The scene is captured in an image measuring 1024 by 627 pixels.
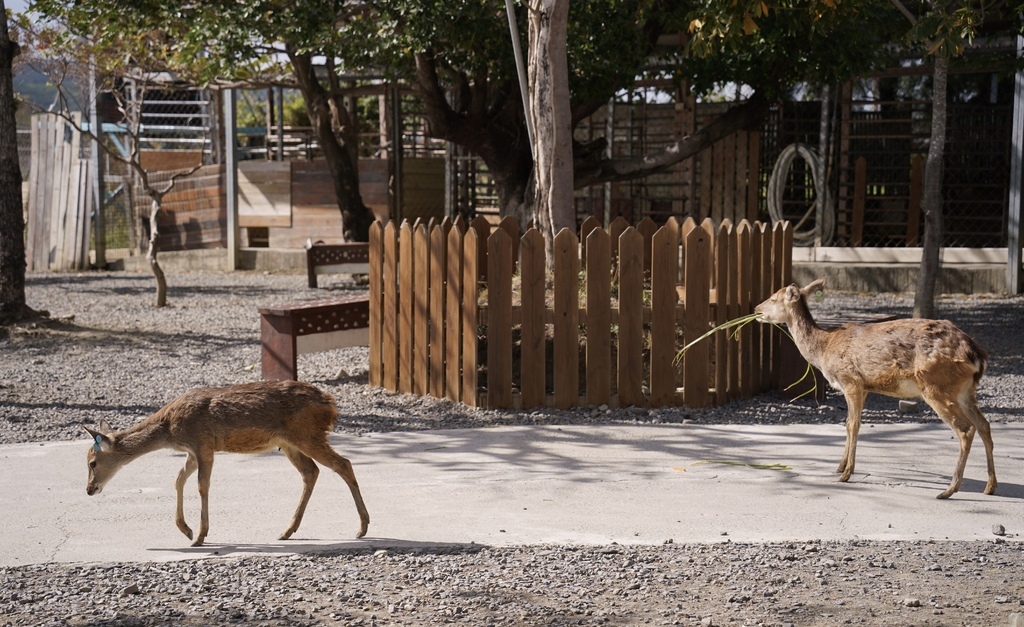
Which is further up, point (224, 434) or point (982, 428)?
point (224, 434)

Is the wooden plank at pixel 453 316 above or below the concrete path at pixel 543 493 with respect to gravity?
above

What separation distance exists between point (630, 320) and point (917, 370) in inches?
103

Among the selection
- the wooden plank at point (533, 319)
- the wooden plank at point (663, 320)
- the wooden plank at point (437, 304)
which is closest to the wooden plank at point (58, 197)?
the wooden plank at point (437, 304)

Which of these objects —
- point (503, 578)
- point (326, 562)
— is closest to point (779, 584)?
point (503, 578)

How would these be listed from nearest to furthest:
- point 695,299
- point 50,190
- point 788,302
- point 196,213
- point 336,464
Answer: point 336,464
point 788,302
point 695,299
point 50,190
point 196,213

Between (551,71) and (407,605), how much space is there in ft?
19.7

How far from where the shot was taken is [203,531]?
515cm

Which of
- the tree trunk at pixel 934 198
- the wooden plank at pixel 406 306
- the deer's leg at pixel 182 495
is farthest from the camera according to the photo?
the tree trunk at pixel 934 198

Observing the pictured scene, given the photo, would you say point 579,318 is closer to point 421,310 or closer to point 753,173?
point 421,310

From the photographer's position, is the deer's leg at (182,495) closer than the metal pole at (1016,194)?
Yes

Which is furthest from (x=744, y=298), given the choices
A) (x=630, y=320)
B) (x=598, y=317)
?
(x=598, y=317)

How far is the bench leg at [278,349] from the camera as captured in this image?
898 cm

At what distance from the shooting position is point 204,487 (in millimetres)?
5125

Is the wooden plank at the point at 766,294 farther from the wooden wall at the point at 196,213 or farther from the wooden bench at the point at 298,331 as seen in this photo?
the wooden wall at the point at 196,213
